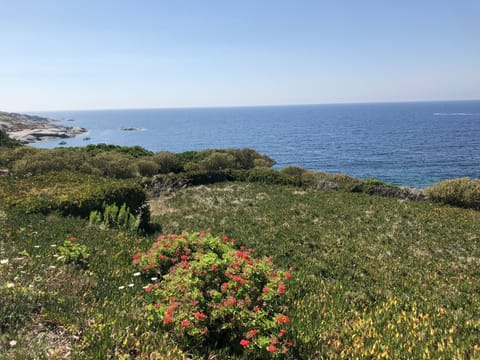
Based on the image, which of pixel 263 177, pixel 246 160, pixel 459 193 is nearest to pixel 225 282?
pixel 459 193

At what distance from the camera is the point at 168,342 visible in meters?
4.95

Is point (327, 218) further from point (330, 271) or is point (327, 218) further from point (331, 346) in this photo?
point (331, 346)

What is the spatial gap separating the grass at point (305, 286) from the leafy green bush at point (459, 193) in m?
5.54

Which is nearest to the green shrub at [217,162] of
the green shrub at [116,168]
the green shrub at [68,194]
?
the green shrub at [116,168]

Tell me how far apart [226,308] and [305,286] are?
3814 millimetres

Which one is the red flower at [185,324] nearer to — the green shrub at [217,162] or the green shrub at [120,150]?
the green shrub at [217,162]

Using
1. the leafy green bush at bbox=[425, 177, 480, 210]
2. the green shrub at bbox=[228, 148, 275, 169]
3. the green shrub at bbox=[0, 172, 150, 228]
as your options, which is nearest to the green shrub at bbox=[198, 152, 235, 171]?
the green shrub at bbox=[228, 148, 275, 169]

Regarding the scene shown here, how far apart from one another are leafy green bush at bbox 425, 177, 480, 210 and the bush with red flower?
943 inches

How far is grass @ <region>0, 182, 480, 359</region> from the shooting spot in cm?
490

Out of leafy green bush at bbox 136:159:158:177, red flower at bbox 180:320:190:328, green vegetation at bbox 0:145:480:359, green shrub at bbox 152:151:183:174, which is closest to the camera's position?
red flower at bbox 180:320:190:328

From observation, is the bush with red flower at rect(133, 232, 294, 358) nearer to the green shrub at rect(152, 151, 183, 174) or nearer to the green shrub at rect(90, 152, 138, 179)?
the green shrub at rect(90, 152, 138, 179)

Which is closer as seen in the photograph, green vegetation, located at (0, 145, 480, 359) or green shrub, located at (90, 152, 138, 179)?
green vegetation, located at (0, 145, 480, 359)

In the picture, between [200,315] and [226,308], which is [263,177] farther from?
[200,315]

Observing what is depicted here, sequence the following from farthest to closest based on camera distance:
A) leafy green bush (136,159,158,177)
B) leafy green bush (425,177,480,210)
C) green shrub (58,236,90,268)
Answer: leafy green bush (136,159,158,177)
leafy green bush (425,177,480,210)
green shrub (58,236,90,268)
